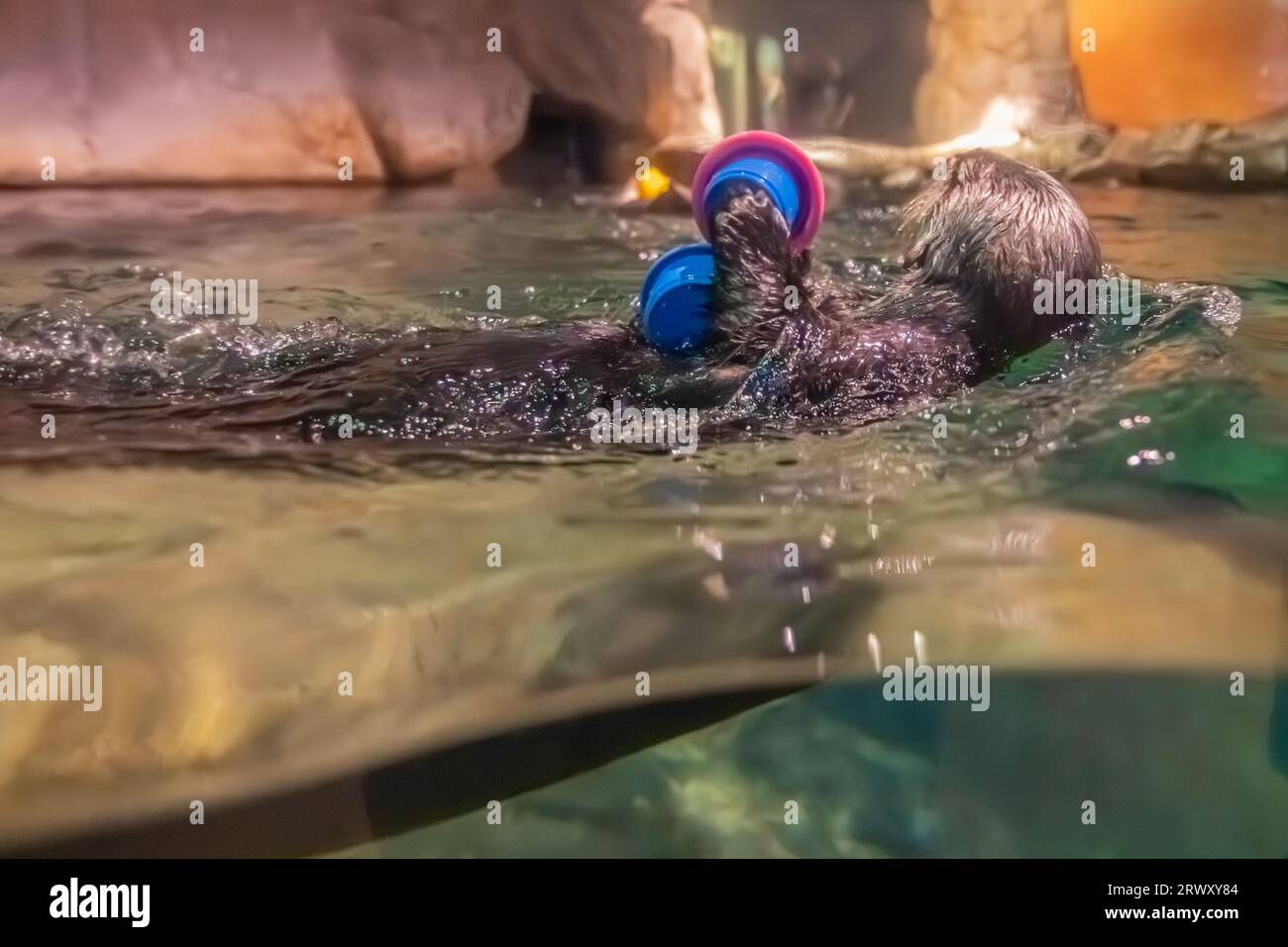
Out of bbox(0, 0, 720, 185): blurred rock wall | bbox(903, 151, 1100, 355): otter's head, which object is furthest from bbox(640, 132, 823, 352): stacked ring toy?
bbox(0, 0, 720, 185): blurred rock wall

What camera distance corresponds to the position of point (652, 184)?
653cm

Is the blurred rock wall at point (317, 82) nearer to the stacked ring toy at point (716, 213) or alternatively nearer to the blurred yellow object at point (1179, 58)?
the blurred yellow object at point (1179, 58)

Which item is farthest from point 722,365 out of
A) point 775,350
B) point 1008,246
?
point 1008,246

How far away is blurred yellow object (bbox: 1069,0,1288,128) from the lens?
20.6ft

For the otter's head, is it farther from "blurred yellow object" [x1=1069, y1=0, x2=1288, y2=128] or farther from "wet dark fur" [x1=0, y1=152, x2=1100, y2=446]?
"blurred yellow object" [x1=1069, y1=0, x2=1288, y2=128]

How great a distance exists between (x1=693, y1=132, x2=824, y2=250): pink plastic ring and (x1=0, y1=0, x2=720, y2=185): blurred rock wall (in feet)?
16.4

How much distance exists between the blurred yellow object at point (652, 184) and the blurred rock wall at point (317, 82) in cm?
84

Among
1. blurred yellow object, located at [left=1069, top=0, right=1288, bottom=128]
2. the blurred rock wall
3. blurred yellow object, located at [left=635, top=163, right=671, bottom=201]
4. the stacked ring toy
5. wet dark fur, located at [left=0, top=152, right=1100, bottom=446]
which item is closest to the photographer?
wet dark fur, located at [left=0, top=152, right=1100, bottom=446]

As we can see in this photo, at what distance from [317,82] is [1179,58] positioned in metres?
5.64

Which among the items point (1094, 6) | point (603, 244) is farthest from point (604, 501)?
point (1094, 6)

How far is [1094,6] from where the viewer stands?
272 inches

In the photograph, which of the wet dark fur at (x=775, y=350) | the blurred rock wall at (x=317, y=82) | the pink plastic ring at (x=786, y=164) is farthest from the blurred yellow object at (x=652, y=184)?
the wet dark fur at (x=775, y=350)

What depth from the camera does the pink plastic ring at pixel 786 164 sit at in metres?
2.59

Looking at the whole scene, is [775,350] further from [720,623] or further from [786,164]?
[720,623]
